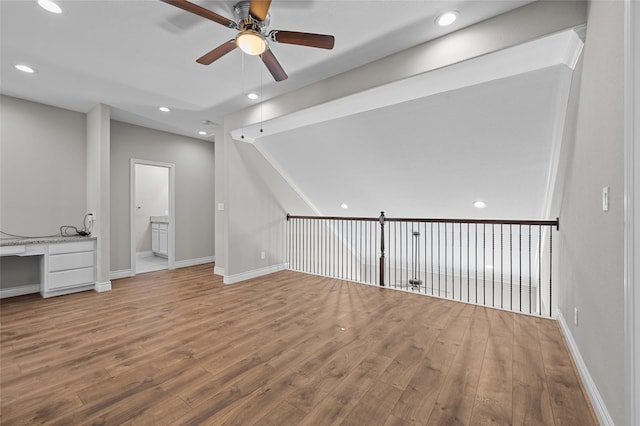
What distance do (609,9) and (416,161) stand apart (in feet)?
8.01

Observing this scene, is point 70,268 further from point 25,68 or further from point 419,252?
point 419,252

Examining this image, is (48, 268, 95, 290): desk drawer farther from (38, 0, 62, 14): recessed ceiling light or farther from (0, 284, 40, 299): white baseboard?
(38, 0, 62, 14): recessed ceiling light

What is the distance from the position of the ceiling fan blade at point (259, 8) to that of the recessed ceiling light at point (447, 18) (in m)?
1.41

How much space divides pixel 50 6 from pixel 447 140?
Answer: 3.99m

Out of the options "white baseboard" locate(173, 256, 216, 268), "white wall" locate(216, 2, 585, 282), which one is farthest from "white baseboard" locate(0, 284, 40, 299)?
"white wall" locate(216, 2, 585, 282)

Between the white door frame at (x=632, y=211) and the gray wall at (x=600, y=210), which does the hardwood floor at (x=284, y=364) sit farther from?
the white door frame at (x=632, y=211)

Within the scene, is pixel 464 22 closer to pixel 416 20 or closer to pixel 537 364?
pixel 416 20

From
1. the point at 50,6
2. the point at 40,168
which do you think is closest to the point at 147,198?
the point at 40,168

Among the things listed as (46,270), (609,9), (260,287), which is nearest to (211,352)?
(260,287)

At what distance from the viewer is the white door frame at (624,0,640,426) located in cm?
107

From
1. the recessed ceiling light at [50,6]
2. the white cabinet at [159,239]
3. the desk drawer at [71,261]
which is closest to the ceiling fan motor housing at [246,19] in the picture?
the recessed ceiling light at [50,6]

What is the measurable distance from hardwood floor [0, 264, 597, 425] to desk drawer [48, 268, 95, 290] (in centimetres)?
31

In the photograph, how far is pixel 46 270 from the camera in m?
3.56

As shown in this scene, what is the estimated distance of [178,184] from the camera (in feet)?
17.9
